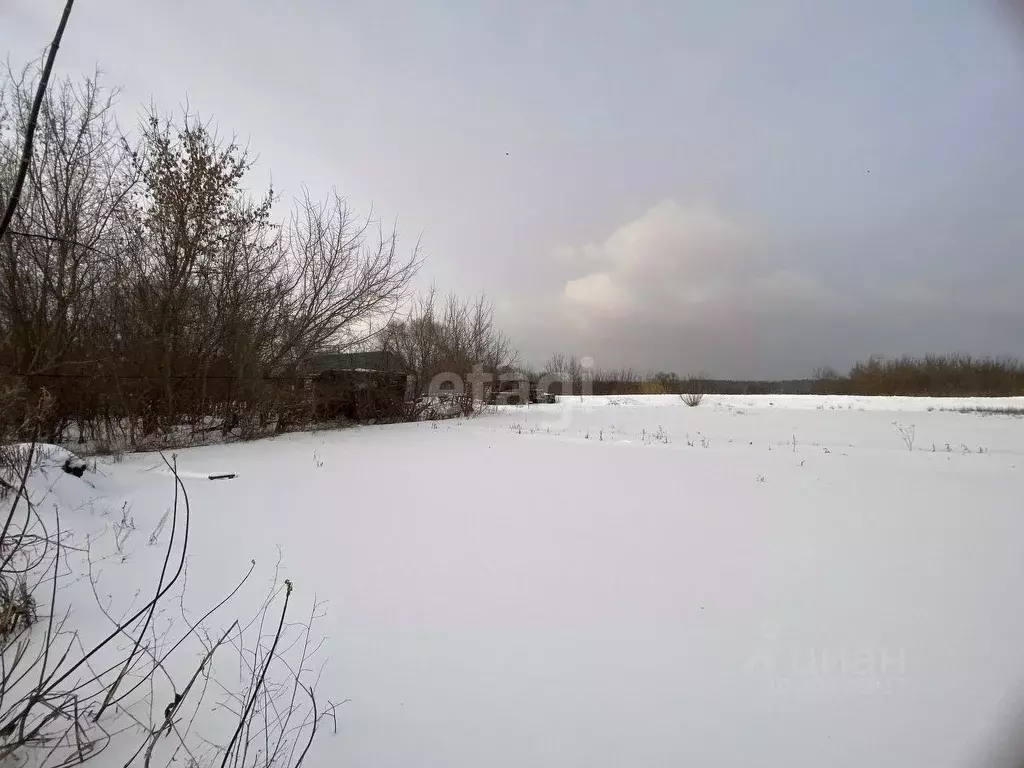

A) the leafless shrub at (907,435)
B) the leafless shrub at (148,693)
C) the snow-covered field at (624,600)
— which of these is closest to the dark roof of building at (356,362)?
the snow-covered field at (624,600)

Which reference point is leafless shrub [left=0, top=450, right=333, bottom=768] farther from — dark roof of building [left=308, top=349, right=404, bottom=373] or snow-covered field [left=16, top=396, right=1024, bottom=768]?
dark roof of building [left=308, top=349, right=404, bottom=373]

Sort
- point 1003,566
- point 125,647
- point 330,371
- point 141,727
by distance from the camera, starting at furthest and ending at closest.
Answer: point 330,371 → point 1003,566 → point 125,647 → point 141,727

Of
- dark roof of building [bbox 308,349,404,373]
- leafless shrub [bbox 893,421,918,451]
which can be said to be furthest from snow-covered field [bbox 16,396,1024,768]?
dark roof of building [bbox 308,349,404,373]

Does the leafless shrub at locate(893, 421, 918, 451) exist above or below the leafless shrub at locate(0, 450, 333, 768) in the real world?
below

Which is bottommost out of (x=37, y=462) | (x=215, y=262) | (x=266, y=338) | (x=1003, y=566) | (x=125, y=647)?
(x=1003, y=566)

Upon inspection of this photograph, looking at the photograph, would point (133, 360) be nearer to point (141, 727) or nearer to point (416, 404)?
point (416, 404)

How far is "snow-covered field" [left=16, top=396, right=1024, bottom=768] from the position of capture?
135 cm

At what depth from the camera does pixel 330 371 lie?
932 cm

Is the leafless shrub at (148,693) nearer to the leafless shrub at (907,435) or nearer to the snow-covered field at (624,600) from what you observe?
the snow-covered field at (624,600)

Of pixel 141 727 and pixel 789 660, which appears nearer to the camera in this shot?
pixel 141 727

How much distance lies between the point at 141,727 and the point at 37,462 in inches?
101

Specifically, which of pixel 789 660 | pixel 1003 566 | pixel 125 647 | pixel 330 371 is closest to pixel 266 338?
pixel 330 371

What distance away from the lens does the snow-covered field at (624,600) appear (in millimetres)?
1350

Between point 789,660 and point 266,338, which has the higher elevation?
point 266,338
